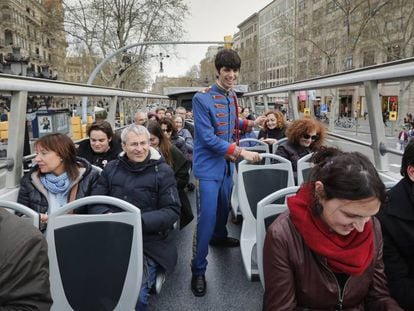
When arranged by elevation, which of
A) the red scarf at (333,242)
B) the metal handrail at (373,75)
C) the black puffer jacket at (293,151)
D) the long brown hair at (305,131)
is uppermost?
the metal handrail at (373,75)

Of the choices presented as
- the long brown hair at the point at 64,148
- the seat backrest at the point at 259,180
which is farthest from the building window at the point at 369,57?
the long brown hair at the point at 64,148

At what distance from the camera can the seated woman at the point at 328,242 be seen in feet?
4.91

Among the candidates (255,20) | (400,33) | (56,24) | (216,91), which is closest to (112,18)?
(56,24)

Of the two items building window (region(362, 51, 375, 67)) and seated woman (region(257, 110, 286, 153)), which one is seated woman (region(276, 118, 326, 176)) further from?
building window (region(362, 51, 375, 67))

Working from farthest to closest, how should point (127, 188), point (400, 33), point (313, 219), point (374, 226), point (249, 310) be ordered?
point (400, 33) → point (249, 310) → point (127, 188) → point (374, 226) → point (313, 219)

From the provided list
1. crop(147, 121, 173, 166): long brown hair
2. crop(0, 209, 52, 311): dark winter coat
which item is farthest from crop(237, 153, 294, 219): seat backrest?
crop(0, 209, 52, 311): dark winter coat

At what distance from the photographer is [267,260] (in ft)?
5.34

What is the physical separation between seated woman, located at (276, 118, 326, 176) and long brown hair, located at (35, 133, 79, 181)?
2085 millimetres

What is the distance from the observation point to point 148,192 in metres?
2.58

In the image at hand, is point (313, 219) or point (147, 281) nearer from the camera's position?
point (313, 219)

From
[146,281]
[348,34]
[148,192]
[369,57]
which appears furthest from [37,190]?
[369,57]

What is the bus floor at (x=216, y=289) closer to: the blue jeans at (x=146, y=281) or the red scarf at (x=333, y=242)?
the blue jeans at (x=146, y=281)

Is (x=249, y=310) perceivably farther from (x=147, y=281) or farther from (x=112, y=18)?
(x=112, y=18)

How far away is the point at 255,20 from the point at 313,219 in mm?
95794
